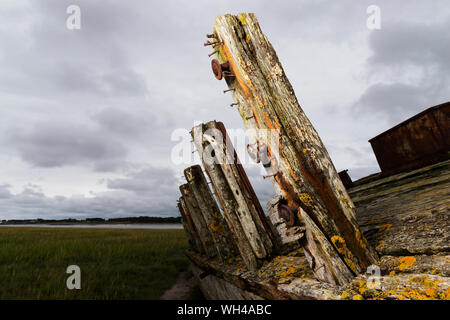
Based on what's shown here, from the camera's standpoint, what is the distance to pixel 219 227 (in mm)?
3885

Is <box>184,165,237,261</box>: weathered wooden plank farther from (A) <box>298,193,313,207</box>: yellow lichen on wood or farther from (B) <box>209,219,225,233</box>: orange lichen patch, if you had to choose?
(A) <box>298,193,313,207</box>: yellow lichen on wood

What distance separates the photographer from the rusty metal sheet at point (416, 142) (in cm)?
553

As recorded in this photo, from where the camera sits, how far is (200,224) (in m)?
4.82

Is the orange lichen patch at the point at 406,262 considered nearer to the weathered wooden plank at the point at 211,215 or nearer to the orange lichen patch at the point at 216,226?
the weathered wooden plank at the point at 211,215

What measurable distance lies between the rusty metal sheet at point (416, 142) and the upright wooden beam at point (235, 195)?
16.6 feet

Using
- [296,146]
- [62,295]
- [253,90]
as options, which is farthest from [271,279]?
[62,295]

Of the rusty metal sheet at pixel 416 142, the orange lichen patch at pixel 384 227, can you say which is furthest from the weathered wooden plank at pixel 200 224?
the rusty metal sheet at pixel 416 142

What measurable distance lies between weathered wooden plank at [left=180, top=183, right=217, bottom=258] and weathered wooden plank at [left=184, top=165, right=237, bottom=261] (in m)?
0.60

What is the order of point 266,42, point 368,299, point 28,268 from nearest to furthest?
point 368,299 → point 266,42 → point 28,268
